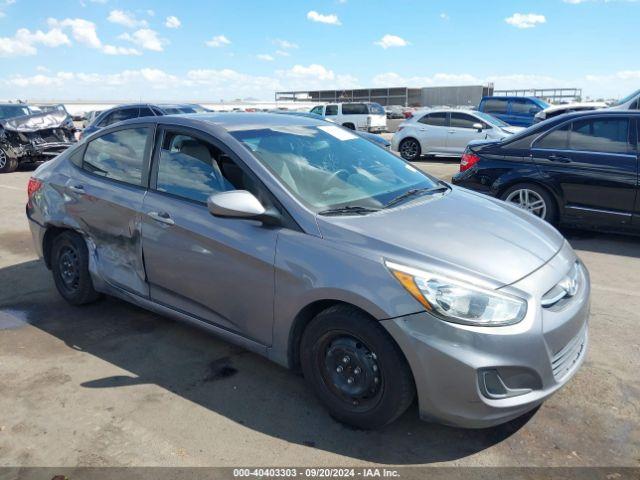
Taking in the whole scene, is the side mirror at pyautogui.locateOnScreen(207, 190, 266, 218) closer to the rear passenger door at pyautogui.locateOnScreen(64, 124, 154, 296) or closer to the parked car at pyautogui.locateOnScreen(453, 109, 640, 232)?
the rear passenger door at pyautogui.locateOnScreen(64, 124, 154, 296)

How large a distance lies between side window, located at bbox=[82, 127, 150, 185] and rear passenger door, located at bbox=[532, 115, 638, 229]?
4827 mm

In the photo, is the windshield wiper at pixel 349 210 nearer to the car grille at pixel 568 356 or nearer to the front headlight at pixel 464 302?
the front headlight at pixel 464 302

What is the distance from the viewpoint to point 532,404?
2.54 metres

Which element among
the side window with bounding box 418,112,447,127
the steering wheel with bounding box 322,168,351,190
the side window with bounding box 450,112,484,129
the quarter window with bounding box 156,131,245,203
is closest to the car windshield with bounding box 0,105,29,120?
the side window with bounding box 418,112,447,127

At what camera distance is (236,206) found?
9.51 feet

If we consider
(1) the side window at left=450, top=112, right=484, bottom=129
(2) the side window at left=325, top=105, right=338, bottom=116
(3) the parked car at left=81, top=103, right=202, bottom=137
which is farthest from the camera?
(2) the side window at left=325, top=105, right=338, bottom=116

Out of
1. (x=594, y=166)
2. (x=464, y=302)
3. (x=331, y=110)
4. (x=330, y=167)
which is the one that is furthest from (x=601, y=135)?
(x=331, y=110)

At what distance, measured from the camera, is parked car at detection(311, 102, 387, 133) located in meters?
25.5

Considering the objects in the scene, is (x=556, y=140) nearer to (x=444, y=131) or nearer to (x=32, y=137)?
(x=444, y=131)

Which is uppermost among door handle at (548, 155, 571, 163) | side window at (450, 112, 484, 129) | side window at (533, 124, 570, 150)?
side window at (450, 112, 484, 129)

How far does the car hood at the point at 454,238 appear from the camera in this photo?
260 cm

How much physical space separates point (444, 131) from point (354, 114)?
11.3m

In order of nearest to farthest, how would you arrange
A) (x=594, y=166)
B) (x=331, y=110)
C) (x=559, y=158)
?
(x=594, y=166), (x=559, y=158), (x=331, y=110)

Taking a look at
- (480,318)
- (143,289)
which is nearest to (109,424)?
(143,289)
